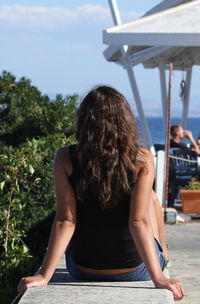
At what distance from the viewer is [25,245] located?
4.58 m

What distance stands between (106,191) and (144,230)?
0.25m

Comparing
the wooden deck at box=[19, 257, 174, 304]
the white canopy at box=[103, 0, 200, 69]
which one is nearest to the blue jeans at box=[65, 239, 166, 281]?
the wooden deck at box=[19, 257, 174, 304]

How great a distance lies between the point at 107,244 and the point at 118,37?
6.19 meters

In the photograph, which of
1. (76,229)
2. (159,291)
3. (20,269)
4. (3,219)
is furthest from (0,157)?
Answer: (159,291)

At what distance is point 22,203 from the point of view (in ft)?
15.5

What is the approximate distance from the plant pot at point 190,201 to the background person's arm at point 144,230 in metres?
4.75

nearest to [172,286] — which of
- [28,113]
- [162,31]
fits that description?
[28,113]

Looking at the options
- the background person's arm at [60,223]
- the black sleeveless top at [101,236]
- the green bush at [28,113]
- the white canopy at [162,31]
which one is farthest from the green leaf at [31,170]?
the white canopy at [162,31]

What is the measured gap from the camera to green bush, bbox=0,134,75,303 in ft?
14.7

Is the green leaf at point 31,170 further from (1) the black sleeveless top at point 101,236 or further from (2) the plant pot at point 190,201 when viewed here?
(2) the plant pot at point 190,201

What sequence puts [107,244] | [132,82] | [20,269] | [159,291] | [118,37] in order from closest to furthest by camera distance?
[159,291] < [107,244] < [20,269] < [118,37] < [132,82]

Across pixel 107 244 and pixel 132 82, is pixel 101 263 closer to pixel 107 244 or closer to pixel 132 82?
pixel 107 244

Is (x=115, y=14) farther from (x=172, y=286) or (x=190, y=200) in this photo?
(x=172, y=286)

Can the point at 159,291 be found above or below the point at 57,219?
below
